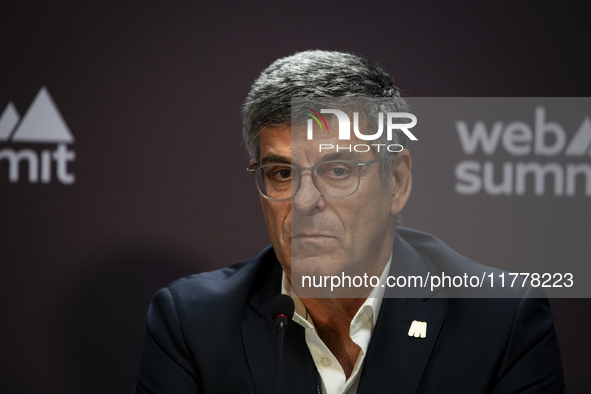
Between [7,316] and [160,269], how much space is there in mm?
689

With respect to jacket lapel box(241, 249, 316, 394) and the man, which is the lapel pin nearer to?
the man

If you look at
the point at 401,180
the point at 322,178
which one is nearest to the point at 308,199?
the point at 322,178

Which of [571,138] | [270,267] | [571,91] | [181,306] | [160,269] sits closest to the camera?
[181,306]

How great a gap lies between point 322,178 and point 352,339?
51cm

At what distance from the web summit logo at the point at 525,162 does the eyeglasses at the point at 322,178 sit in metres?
0.61

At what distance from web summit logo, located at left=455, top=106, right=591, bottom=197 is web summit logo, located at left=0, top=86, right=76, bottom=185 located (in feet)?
5.48

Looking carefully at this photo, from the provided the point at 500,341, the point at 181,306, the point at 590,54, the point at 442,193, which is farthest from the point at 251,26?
the point at 500,341

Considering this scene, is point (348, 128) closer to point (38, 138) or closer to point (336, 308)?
point (336, 308)

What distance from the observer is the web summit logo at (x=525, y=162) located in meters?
2.01

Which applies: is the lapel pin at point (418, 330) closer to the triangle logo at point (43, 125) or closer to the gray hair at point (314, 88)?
the gray hair at point (314, 88)

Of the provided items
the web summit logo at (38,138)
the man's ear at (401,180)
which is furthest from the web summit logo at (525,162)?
the web summit logo at (38,138)

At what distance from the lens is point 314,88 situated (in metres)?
1.57

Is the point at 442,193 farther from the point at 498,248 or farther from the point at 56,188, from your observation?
the point at 56,188

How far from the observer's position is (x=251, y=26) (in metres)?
2.33
